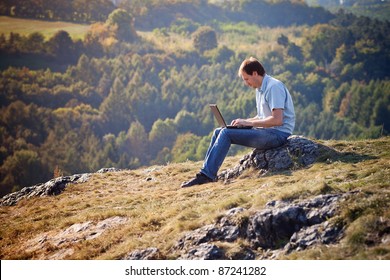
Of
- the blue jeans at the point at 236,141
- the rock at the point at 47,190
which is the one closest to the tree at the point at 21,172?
the rock at the point at 47,190

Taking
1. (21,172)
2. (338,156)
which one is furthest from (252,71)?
(21,172)

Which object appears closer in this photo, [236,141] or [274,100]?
[274,100]

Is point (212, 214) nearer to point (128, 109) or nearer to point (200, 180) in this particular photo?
point (200, 180)

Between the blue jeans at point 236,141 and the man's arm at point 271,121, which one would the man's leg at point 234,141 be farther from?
the man's arm at point 271,121

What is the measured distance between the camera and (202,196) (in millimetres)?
14969

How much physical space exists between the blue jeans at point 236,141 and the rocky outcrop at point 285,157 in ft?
0.88

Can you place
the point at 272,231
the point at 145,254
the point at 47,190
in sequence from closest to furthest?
the point at 272,231 < the point at 145,254 < the point at 47,190

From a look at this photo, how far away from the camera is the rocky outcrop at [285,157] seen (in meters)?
15.5

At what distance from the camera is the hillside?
10.6m

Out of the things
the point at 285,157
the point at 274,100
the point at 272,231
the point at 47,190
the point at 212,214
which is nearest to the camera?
the point at 272,231

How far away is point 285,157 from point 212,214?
391 cm

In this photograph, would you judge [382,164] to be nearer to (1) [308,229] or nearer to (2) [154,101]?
(1) [308,229]

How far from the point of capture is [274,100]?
49.1 feet

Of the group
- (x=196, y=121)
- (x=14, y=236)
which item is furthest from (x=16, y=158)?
(x=14, y=236)
